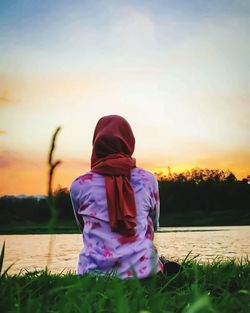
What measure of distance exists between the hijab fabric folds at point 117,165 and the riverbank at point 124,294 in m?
0.46

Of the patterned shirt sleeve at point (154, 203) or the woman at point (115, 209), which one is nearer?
the woman at point (115, 209)

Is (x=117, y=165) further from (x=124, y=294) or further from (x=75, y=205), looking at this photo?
(x=124, y=294)

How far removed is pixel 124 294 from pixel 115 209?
4.29ft

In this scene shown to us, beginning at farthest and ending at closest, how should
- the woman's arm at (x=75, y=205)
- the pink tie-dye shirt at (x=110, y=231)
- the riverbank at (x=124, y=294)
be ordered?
the woman's arm at (x=75, y=205) < the pink tie-dye shirt at (x=110, y=231) < the riverbank at (x=124, y=294)

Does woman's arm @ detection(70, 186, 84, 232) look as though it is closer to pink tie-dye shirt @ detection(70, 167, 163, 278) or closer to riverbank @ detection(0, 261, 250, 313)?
pink tie-dye shirt @ detection(70, 167, 163, 278)

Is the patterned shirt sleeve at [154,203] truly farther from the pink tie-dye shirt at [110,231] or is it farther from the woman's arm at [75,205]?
the woman's arm at [75,205]

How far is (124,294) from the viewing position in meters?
1.79

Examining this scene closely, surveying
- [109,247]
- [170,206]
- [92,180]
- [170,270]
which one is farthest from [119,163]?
[170,206]

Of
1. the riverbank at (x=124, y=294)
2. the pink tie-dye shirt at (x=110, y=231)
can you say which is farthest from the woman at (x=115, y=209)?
the riverbank at (x=124, y=294)

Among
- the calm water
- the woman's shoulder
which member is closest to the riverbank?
the calm water

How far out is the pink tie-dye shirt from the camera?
3.08 meters

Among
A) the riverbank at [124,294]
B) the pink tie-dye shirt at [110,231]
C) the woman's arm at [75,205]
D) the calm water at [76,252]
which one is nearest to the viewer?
the riverbank at [124,294]

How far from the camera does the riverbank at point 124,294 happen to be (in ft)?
3.87

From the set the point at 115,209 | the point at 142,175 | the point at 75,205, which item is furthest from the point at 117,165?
the point at 75,205
